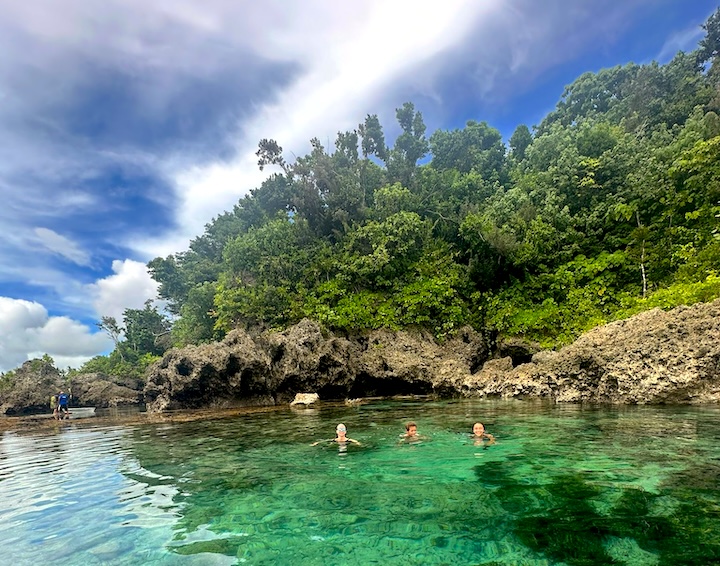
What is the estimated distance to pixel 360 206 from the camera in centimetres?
3394

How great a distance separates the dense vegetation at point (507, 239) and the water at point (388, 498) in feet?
36.5

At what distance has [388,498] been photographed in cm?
623

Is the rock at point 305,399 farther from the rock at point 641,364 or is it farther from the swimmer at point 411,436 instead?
the swimmer at point 411,436

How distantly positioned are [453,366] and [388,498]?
16.9m

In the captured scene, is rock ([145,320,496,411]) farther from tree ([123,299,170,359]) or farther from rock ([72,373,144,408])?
tree ([123,299,170,359])

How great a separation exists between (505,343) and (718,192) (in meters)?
12.1

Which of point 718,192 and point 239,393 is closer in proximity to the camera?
point 718,192

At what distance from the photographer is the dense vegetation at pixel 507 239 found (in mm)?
20703

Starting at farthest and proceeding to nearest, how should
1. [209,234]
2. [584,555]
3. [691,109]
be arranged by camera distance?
[209,234] → [691,109] → [584,555]

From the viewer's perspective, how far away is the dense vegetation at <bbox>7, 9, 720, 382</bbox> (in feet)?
67.9

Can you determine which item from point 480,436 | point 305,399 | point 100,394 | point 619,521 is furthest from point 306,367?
point 100,394

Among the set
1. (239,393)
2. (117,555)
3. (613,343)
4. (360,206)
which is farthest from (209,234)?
(117,555)

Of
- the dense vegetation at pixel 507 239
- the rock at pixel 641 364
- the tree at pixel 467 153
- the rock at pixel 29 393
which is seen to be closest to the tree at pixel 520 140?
the tree at pixel 467 153

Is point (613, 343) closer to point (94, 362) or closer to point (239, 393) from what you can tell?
point (239, 393)
